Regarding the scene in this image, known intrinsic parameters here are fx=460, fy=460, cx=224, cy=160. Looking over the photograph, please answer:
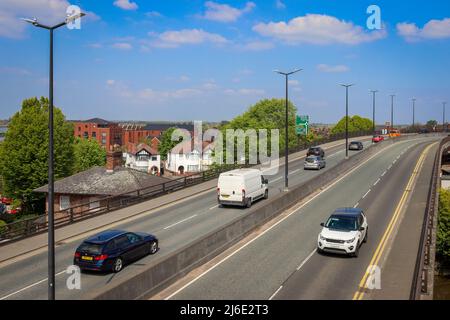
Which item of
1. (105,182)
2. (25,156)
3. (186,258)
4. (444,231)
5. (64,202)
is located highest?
(25,156)

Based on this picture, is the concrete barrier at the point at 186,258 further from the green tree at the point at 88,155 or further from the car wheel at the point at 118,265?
the green tree at the point at 88,155

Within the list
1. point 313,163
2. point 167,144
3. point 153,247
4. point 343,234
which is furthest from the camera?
point 167,144

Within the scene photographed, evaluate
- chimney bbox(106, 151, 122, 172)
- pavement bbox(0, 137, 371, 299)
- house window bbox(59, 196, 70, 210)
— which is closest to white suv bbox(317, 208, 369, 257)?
pavement bbox(0, 137, 371, 299)

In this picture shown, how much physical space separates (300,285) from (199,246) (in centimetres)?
461

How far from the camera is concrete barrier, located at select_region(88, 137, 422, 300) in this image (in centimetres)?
1369

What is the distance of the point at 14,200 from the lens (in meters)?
55.0

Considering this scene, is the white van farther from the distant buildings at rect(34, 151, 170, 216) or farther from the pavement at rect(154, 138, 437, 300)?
the distant buildings at rect(34, 151, 170, 216)

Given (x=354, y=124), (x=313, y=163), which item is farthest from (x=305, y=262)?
(x=354, y=124)

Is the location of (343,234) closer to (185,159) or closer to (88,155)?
(88,155)

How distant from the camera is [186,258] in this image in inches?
698

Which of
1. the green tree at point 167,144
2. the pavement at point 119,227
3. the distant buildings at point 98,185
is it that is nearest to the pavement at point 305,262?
the pavement at point 119,227

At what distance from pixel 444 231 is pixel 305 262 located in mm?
36640
